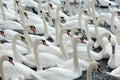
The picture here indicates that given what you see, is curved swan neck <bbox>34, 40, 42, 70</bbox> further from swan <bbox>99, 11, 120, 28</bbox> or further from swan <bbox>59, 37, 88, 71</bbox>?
swan <bbox>99, 11, 120, 28</bbox>

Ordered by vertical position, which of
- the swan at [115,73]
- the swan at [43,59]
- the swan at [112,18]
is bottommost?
the swan at [115,73]

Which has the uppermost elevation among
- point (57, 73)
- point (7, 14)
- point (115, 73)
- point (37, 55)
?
point (7, 14)

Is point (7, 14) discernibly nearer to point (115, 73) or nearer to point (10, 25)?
point (10, 25)

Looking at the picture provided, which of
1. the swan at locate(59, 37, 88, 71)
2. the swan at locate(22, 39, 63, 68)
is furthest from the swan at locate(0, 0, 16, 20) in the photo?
the swan at locate(59, 37, 88, 71)

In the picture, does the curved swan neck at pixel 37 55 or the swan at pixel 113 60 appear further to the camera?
the swan at pixel 113 60

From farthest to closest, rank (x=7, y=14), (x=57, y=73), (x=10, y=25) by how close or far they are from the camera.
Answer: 1. (x=7, y=14)
2. (x=10, y=25)
3. (x=57, y=73)

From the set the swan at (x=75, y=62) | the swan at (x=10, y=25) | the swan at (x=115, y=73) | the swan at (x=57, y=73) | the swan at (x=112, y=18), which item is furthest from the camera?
the swan at (x=10, y=25)

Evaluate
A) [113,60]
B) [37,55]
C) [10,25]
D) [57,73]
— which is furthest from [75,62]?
[10,25]

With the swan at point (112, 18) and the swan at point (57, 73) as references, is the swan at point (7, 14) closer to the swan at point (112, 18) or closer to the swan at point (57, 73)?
the swan at point (112, 18)

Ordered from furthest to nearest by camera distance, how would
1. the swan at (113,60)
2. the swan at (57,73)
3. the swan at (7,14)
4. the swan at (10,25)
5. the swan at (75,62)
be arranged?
the swan at (7,14) < the swan at (10,25) < the swan at (113,60) < the swan at (75,62) < the swan at (57,73)

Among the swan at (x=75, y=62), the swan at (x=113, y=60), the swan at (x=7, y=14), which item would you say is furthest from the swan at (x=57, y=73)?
the swan at (x=7, y=14)

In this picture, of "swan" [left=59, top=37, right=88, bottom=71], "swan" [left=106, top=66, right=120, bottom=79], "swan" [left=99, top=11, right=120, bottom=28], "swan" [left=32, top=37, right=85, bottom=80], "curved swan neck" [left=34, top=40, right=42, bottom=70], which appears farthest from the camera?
"swan" [left=99, top=11, right=120, bottom=28]

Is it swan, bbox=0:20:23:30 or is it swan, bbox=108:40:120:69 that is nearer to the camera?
swan, bbox=108:40:120:69

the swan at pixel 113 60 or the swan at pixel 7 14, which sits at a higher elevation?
the swan at pixel 7 14
